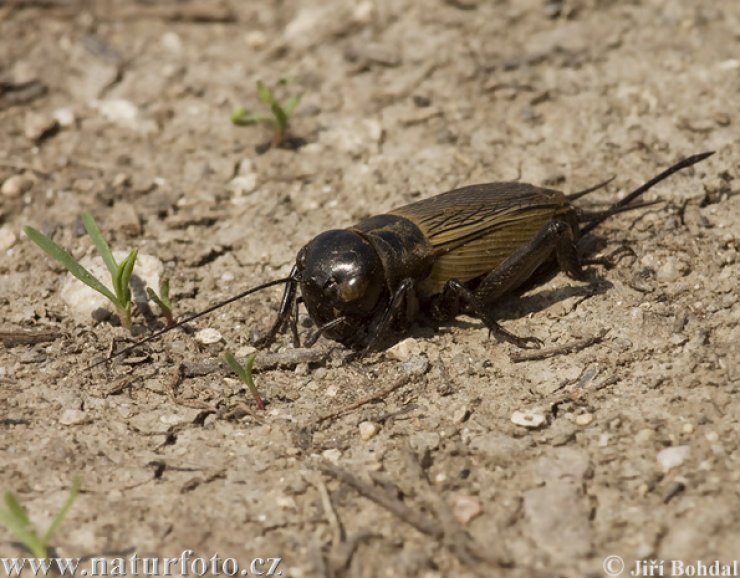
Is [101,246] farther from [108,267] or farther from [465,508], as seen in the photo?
[465,508]

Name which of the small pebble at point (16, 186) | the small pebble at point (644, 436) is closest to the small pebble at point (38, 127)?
the small pebble at point (16, 186)

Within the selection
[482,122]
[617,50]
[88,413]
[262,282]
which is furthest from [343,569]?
[617,50]

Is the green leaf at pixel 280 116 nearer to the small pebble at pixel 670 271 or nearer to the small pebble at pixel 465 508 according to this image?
the small pebble at pixel 670 271

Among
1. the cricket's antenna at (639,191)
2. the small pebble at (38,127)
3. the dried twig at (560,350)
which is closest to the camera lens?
the dried twig at (560,350)

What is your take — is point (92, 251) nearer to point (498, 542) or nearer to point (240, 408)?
point (240, 408)

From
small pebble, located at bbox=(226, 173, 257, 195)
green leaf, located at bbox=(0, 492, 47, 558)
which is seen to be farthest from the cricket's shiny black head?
green leaf, located at bbox=(0, 492, 47, 558)

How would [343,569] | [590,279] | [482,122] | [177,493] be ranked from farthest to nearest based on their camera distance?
[482,122]
[590,279]
[177,493]
[343,569]

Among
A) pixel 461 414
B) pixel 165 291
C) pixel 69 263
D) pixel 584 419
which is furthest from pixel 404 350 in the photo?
pixel 69 263
